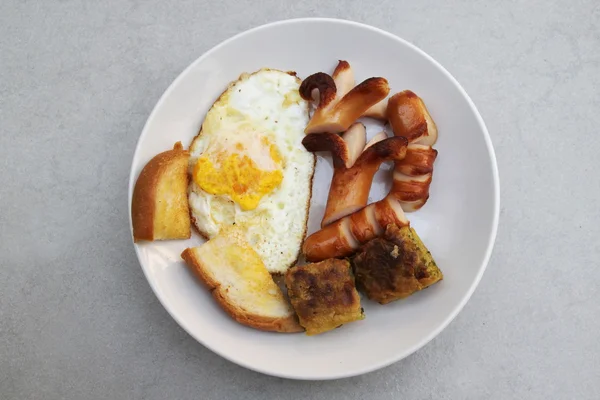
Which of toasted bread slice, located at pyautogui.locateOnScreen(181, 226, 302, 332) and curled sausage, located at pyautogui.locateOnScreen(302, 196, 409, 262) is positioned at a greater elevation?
curled sausage, located at pyautogui.locateOnScreen(302, 196, 409, 262)

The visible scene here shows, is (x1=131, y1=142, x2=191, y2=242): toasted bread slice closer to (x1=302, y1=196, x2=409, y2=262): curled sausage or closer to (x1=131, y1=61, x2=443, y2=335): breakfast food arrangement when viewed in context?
(x1=131, y1=61, x2=443, y2=335): breakfast food arrangement


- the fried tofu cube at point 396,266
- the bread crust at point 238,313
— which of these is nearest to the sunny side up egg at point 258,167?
the bread crust at point 238,313

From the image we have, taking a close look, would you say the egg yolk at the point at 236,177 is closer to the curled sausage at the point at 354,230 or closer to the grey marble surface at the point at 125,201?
the curled sausage at the point at 354,230

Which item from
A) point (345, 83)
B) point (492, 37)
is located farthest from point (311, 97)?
point (492, 37)

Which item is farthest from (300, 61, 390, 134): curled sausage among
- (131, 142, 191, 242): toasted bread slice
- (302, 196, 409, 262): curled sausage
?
(131, 142, 191, 242): toasted bread slice

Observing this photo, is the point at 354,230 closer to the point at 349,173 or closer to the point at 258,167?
the point at 349,173
